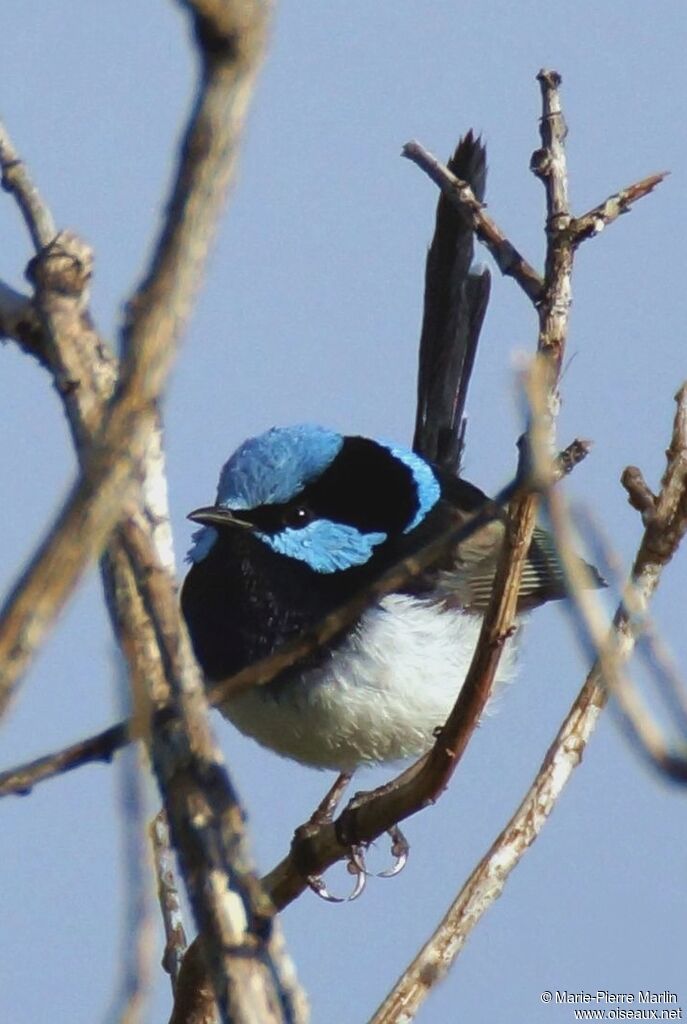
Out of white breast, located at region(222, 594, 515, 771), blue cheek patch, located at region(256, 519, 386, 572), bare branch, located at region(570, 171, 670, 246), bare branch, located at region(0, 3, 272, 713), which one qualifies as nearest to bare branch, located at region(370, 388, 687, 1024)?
bare branch, located at region(570, 171, 670, 246)

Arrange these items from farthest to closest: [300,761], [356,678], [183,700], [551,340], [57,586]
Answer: [300,761] → [356,678] → [551,340] → [183,700] → [57,586]

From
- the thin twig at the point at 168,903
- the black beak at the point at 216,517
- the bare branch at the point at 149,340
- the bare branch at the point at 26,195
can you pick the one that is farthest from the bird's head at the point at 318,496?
the bare branch at the point at 149,340

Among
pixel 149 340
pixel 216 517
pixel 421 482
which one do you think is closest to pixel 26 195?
pixel 149 340

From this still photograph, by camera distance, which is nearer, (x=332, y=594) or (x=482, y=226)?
(x=482, y=226)

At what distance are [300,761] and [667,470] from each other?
183 centimetres

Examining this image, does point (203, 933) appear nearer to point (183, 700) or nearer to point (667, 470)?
point (183, 700)

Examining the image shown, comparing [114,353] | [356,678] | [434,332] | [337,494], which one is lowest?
[114,353]

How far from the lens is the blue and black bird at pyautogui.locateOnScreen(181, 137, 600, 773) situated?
371cm

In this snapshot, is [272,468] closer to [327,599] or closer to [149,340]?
[327,599]

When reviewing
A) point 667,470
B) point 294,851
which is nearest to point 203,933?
point 667,470

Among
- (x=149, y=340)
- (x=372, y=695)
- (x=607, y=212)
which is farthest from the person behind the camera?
(x=372, y=695)

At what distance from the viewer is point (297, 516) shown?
12.8 feet

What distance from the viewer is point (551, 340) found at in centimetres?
196

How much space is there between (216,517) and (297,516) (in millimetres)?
257
